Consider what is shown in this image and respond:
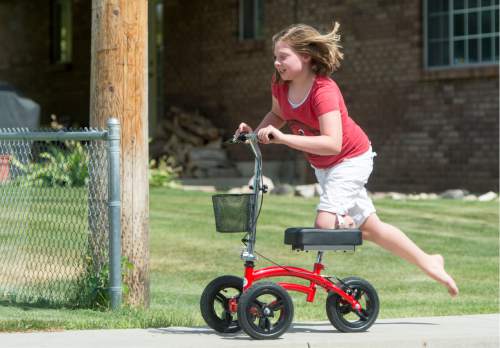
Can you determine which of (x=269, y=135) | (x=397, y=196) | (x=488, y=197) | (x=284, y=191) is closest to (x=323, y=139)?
(x=269, y=135)

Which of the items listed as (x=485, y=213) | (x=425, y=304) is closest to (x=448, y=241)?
(x=485, y=213)

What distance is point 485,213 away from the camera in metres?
14.2

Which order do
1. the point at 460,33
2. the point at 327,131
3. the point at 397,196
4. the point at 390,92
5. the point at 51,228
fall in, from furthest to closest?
the point at 390,92 → the point at 460,33 → the point at 397,196 → the point at 51,228 → the point at 327,131

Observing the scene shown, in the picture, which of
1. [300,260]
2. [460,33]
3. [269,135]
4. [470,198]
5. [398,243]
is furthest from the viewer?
[460,33]

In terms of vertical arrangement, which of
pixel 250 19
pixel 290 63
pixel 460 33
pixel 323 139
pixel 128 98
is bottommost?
pixel 323 139

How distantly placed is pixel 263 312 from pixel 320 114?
1.17m

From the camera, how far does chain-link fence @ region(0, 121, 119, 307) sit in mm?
7820

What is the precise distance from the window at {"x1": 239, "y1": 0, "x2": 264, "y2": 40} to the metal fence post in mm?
14298

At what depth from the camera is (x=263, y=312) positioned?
20.8ft

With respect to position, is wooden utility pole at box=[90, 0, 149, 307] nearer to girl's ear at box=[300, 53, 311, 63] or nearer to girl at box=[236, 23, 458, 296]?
girl at box=[236, 23, 458, 296]

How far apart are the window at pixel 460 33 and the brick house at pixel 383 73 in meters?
0.02

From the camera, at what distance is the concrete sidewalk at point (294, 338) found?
619 centimetres

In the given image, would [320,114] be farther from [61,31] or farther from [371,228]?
[61,31]

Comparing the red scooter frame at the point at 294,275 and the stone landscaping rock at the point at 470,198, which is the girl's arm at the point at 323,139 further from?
the stone landscaping rock at the point at 470,198
